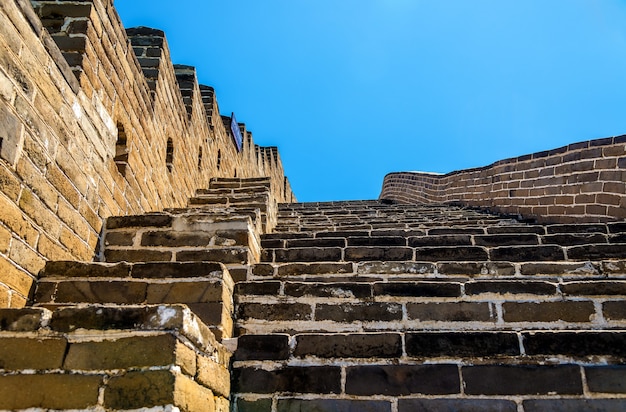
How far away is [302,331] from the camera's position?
2.55 metres

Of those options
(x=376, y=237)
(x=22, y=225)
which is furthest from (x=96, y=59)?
(x=376, y=237)

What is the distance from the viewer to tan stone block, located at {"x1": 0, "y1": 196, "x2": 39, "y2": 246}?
208 cm

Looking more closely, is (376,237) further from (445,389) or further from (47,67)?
(47,67)

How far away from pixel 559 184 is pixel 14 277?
5.06 metres

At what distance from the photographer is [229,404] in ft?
7.20

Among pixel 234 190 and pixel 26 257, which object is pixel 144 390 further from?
pixel 234 190

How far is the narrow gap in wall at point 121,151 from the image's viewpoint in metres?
3.54

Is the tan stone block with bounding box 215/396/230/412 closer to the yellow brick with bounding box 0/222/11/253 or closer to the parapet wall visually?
the yellow brick with bounding box 0/222/11/253

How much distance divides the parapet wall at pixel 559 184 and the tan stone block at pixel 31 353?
181 inches

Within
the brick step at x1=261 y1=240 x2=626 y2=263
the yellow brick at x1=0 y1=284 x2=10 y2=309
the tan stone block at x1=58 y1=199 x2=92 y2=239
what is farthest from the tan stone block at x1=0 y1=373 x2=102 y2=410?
the brick step at x1=261 y1=240 x2=626 y2=263

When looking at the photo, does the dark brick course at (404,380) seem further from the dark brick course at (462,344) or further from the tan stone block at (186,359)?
the tan stone block at (186,359)

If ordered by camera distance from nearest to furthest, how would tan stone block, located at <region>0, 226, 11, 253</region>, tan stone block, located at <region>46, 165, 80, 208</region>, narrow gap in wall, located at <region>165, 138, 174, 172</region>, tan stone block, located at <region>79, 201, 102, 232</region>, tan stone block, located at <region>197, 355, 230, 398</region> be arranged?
1. tan stone block, located at <region>197, 355, 230, 398</region>
2. tan stone block, located at <region>0, 226, 11, 253</region>
3. tan stone block, located at <region>46, 165, 80, 208</region>
4. tan stone block, located at <region>79, 201, 102, 232</region>
5. narrow gap in wall, located at <region>165, 138, 174, 172</region>

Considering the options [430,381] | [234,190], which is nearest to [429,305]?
[430,381]

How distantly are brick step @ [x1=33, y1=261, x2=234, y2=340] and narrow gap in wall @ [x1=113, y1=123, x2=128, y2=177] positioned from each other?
45.6 inches
